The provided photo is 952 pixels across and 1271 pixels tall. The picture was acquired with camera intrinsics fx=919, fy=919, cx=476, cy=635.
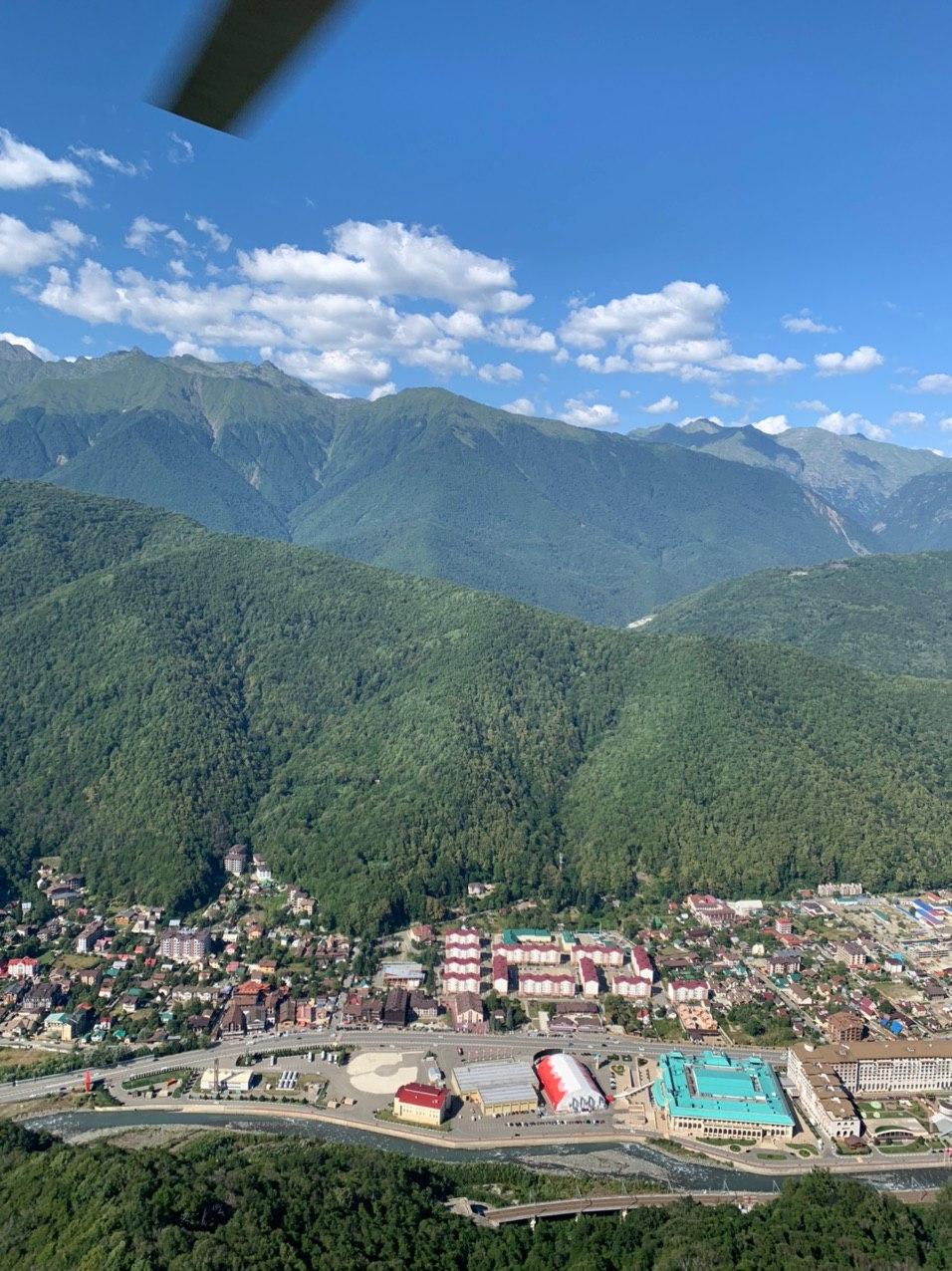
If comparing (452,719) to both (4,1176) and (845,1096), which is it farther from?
(4,1176)

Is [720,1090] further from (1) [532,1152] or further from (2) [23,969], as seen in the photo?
(2) [23,969]

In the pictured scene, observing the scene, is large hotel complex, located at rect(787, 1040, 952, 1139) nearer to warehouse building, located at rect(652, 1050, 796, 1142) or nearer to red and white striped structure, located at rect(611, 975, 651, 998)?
warehouse building, located at rect(652, 1050, 796, 1142)

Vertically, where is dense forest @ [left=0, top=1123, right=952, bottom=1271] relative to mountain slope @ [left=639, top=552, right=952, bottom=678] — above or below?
below

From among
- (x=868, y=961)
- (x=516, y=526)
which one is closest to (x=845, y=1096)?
(x=868, y=961)

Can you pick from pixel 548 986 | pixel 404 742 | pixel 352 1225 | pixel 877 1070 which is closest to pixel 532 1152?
pixel 352 1225

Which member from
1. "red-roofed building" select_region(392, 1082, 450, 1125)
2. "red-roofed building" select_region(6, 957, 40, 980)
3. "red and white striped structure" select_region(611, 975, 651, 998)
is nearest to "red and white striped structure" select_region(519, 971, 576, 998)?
"red and white striped structure" select_region(611, 975, 651, 998)

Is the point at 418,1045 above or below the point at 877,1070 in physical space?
above
